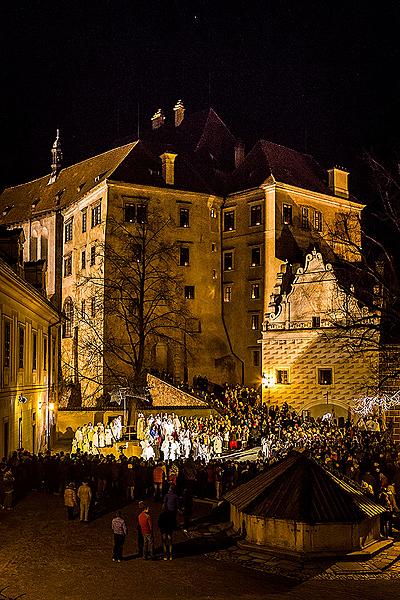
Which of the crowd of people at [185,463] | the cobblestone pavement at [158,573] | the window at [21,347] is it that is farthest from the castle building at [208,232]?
the cobblestone pavement at [158,573]

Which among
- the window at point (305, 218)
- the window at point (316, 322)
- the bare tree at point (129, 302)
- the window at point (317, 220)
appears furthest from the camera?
the window at point (317, 220)

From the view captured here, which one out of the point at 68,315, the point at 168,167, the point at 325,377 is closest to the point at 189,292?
the point at 168,167

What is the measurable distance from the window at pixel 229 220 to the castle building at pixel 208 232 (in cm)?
8

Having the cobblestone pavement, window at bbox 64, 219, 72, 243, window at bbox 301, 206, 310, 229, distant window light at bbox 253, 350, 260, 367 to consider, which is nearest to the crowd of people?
the cobblestone pavement

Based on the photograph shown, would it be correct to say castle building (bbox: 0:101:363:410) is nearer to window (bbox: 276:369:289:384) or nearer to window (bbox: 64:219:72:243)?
window (bbox: 64:219:72:243)

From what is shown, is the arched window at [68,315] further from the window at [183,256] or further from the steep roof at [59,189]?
the window at [183,256]

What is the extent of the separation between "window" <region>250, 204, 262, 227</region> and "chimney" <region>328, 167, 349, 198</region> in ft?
24.4

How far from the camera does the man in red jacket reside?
45.9 feet

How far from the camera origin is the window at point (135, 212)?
168 ft

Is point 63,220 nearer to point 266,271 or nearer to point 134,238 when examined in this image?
point 134,238

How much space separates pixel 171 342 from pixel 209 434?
2142 cm

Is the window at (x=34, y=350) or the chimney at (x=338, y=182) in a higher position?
the chimney at (x=338, y=182)

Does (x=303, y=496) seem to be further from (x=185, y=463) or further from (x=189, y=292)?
(x=189, y=292)

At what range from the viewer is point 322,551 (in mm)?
14812
